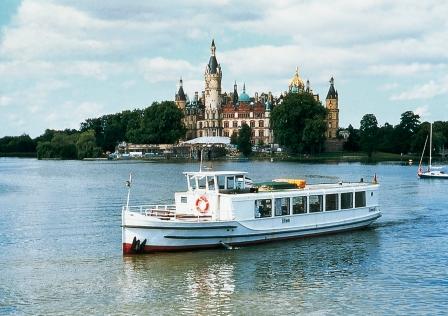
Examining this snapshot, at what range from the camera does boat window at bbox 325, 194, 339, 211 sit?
149 ft

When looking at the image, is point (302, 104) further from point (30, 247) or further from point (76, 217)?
point (30, 247)

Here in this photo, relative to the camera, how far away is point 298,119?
196250 millimetres

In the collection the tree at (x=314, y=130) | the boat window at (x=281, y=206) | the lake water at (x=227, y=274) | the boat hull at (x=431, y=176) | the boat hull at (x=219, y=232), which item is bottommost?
the lake water at (x=227, y=274)

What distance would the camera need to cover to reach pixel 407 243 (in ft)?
144

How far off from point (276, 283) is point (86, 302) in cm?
846

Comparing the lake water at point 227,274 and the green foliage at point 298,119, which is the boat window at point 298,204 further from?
the green foliage at point 298,119

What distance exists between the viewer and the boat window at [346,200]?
46562 millimetres

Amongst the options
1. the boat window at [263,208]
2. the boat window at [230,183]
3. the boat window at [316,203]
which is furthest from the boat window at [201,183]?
the boat window at [316,203]

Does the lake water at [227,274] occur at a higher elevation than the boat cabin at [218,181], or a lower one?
lower

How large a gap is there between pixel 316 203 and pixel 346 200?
310 centimetres

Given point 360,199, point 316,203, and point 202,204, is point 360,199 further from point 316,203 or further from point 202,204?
point 202,204

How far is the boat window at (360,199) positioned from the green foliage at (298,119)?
143m

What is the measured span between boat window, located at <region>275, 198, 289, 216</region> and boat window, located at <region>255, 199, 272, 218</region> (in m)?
0.50

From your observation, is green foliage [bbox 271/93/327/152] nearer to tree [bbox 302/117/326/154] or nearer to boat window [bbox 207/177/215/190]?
tree [bbox 302/117/326/154]
